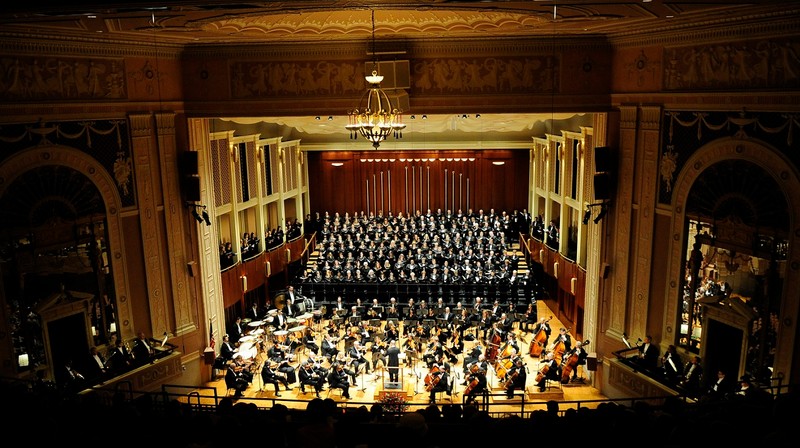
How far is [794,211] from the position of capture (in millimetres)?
8133

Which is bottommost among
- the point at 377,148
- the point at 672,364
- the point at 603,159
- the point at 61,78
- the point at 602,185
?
the point at 672,364

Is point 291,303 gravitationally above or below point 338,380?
above

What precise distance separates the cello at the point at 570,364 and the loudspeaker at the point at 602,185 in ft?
9.72

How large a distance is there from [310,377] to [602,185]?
6.61 m

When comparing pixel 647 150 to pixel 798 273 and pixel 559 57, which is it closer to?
pixel 559 57

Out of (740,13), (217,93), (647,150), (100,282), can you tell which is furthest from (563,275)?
(100,282)

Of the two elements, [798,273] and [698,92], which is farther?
[698,92]

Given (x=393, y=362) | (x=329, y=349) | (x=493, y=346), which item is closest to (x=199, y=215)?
(x=329, y=349)

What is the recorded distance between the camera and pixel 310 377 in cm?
1152

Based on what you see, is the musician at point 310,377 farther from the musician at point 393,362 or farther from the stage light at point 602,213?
the stage light at point 602,213

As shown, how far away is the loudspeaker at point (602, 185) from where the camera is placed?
36.6 feet

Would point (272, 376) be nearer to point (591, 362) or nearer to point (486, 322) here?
point (486, 322)

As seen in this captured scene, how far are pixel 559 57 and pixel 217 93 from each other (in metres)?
6.66

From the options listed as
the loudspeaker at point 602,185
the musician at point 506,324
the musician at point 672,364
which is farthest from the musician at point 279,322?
the musician at point 672,364
